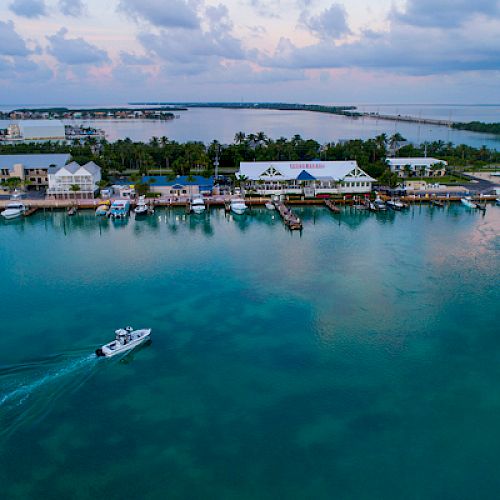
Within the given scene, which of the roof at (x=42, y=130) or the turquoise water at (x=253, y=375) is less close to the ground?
the roof at (x=42, y=130)

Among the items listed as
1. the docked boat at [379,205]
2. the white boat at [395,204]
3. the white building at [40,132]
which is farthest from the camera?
the white building at [40,132]

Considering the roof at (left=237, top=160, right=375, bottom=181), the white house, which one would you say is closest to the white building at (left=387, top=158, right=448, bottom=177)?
the roof at (left=237, top=160, right=375, bottom=181)

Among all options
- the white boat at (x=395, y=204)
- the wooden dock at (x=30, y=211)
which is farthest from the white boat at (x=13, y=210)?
the white boat at (x=395, y=204)

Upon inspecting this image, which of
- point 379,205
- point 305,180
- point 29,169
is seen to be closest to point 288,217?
point 305,180

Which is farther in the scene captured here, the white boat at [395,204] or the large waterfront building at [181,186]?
the large waterfront building at [181,186]

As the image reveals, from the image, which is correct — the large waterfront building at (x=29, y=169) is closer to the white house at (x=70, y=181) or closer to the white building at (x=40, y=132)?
the white house at (x=70, y=181)

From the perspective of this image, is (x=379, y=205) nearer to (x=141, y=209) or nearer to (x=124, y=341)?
(x=141, y=209)

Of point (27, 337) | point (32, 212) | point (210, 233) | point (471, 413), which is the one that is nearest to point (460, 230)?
point (210, 233)
